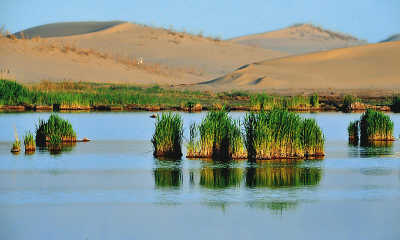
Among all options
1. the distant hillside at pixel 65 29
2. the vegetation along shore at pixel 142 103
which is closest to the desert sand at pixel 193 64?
the vegetation along shore at pixel 142 103

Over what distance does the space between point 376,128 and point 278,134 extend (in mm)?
5663

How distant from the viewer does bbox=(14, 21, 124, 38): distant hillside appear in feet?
373

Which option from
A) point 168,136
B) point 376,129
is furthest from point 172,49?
point 168,136

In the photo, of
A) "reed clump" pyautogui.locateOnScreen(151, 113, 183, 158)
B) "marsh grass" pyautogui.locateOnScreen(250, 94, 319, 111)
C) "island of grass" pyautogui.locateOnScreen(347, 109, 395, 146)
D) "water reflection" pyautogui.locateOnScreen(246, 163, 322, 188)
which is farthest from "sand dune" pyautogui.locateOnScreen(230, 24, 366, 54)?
"water reflection" pyautogui.locateOnScreen(246, 163, 322, 188)

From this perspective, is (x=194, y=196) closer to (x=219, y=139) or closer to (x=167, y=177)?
(x=167, y=177)

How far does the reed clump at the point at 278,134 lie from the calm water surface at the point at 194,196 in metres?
0.55

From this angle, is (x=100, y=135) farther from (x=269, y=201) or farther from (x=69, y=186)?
(x=269, y=201)

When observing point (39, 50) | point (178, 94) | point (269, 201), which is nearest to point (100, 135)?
point (269, 201)

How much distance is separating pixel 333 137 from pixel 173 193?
11253mm

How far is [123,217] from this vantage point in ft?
43.3

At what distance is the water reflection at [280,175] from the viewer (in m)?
16.2

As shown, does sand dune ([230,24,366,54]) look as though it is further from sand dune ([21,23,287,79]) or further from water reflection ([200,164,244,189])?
water reflection ([200,164,244,189])

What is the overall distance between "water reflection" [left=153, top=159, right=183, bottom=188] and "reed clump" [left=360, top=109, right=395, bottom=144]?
6.70 meters

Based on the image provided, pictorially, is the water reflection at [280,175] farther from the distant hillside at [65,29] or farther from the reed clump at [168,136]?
the distant hillside at [65,29]
